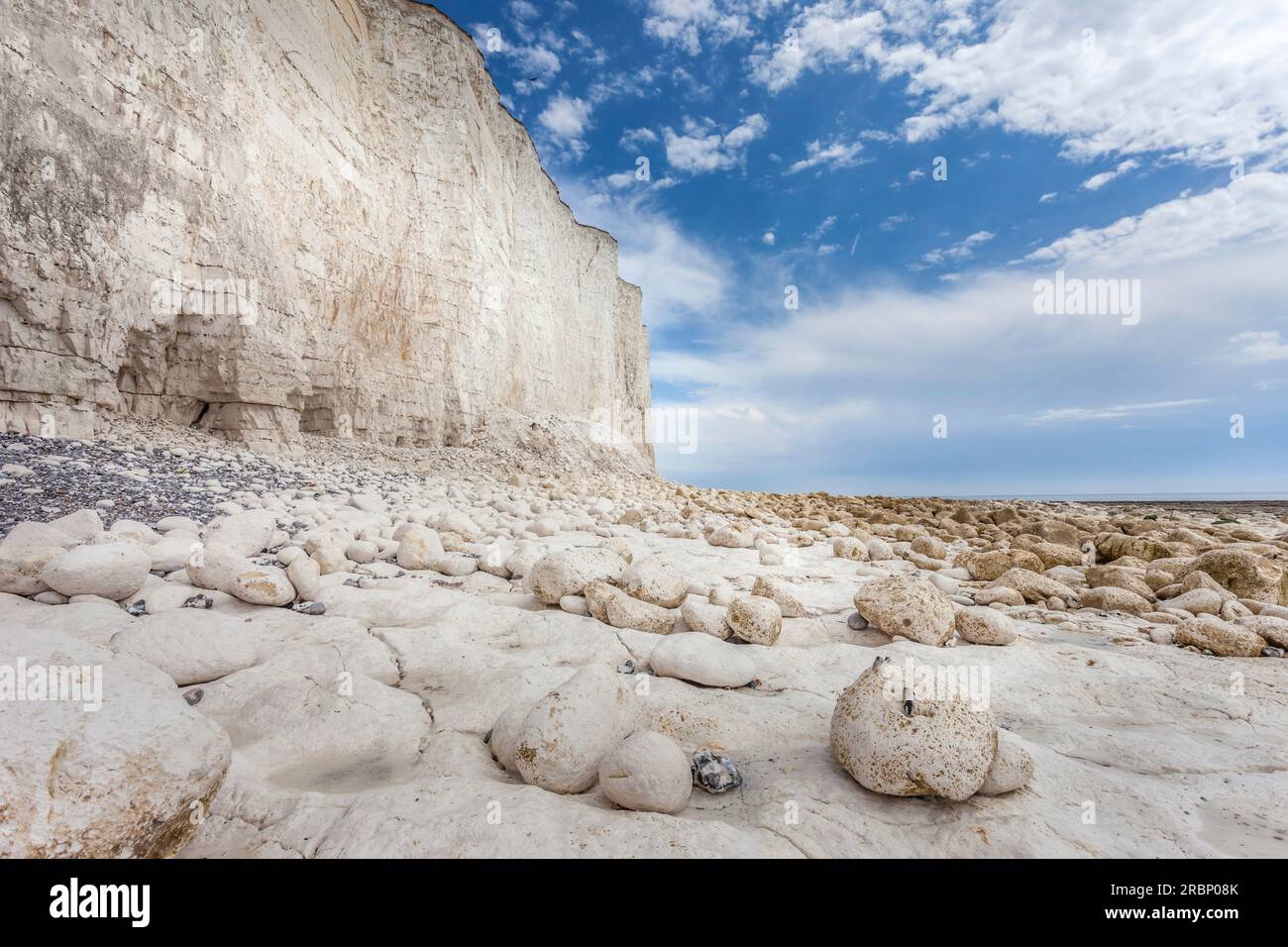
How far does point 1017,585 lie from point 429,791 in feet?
12.1

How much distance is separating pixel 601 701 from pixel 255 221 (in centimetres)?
1024

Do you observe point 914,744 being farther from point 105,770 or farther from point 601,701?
point 105,770

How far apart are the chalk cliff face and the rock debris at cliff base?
3640 mm

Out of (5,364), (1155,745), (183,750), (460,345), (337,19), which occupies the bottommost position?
(1155,745)

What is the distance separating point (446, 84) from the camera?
13.2 metres

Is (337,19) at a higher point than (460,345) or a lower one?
higher

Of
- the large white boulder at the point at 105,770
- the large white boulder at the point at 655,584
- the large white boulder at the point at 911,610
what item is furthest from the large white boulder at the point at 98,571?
the large white boulder at the point at 911,610

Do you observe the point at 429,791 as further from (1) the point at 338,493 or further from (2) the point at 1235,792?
(1) the point at 338,493

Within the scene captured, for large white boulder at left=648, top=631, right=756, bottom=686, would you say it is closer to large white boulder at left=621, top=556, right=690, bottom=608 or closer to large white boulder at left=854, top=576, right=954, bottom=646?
large white boulder at left=621, top=556, right=690, bottom=608

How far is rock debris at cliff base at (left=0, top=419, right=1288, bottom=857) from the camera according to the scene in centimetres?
121

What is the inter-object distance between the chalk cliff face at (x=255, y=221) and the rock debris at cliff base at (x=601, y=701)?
11.9 ft

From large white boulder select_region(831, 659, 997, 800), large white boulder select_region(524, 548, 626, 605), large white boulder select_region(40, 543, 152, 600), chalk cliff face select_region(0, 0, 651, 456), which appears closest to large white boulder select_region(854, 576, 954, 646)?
large white boulder select_region(831, 659, 997, 800)

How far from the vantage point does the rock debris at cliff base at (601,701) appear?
47.7 inches
